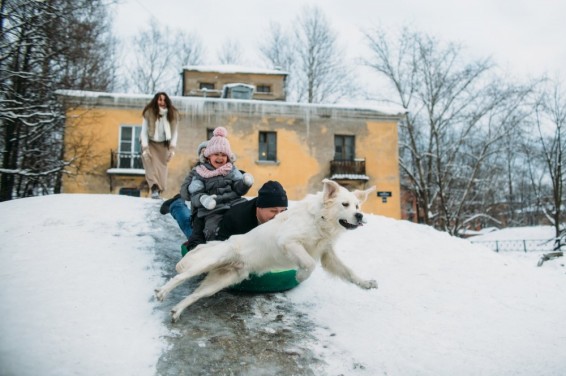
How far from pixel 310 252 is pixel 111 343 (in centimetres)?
186

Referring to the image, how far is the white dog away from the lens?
3.67m

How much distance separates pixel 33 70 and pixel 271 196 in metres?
9.41

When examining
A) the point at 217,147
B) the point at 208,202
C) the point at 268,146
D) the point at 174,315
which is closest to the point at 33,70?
the point at 217,147

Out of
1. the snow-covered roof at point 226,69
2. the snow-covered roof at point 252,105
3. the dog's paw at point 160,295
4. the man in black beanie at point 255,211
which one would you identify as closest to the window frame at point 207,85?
the snow-covered roof at point 226,69

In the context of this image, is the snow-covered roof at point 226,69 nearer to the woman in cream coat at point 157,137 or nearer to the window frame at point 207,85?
the window frame at point 207,85

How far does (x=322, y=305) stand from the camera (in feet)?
13.9

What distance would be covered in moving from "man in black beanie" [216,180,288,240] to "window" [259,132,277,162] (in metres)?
16.1

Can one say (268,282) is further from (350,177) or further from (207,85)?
(207,85)

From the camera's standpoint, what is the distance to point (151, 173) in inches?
296

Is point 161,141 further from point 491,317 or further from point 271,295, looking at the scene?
point 491,317

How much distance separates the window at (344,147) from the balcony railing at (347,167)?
0.51 meters

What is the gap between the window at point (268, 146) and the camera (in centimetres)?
2050

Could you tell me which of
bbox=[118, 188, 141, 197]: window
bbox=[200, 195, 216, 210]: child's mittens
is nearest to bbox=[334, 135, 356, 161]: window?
bbox=[118, 188, 141, 197]: window

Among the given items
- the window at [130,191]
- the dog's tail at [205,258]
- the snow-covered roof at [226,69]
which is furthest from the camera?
the snow-covered roof at [226,69]
